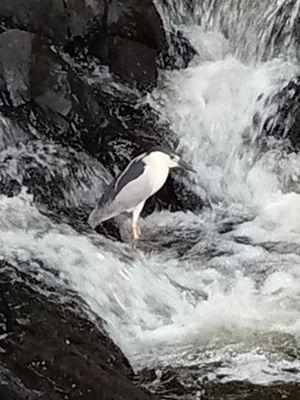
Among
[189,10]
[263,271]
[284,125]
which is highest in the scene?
[189,10]

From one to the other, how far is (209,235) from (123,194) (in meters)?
0.75

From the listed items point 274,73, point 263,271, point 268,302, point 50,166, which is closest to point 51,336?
point 268,302

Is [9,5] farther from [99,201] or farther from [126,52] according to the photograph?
[99,201]

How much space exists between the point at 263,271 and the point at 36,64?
7.00ft

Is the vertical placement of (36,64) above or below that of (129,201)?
above

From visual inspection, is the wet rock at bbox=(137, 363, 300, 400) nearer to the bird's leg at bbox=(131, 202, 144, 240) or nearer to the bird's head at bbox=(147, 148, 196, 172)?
the bird's leg at bbox=(131, 202, 144, 240)

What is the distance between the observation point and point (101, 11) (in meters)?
7.67

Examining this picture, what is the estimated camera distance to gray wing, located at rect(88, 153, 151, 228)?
618cm

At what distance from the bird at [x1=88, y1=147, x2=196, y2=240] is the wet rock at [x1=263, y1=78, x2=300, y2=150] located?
1398 millimetres

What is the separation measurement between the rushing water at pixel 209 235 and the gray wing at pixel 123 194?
22 centimetres

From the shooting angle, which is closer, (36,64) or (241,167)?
(36,64)

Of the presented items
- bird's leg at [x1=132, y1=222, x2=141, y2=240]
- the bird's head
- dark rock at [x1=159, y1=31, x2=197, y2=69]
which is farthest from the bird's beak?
dark rock at [x1=159, y1=31, x2=197, y2=69]

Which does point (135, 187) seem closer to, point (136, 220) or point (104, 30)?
point (136, 220)

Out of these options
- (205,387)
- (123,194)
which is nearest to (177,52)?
(123,194)
